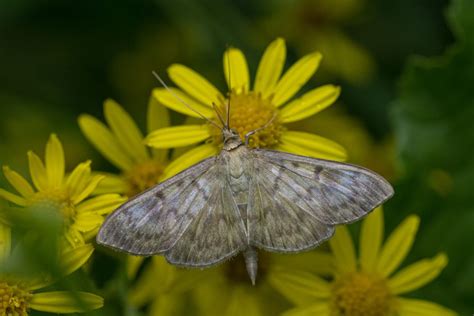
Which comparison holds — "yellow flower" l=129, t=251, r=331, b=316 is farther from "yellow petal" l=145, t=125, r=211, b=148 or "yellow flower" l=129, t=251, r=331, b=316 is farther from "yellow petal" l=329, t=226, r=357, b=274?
"yellow petal" l=145, t=125, r=211, b=148

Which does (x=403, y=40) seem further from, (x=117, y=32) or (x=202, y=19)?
(x=117, y=32)

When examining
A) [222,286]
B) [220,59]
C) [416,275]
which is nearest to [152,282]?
[222,286]

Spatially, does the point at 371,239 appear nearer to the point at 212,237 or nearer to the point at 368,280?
the point at 368,280

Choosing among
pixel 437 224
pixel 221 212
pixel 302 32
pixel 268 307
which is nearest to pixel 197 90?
pixel 221 212

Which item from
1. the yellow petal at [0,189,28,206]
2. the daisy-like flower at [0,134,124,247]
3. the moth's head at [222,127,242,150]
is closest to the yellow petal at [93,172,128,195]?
the daisy-like flower at [0,134,124,247]

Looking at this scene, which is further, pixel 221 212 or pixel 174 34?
pixel 174 34

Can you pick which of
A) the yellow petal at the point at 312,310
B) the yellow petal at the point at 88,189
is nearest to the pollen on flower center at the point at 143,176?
the yellow petal at the point at 88,189
